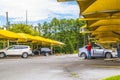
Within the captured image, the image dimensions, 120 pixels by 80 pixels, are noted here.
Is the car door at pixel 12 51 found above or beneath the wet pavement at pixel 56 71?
above

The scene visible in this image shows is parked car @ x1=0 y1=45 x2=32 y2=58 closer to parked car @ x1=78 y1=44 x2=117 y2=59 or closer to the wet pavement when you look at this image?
parked car @ x1=78 y1=44 x2=117 y2=59

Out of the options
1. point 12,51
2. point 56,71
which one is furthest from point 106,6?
point 12,51

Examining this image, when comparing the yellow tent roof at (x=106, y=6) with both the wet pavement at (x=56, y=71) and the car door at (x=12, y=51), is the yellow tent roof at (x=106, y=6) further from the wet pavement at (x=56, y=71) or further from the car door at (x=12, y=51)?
the car door at (x=12, y=51)

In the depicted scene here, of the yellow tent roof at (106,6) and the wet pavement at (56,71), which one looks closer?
the yellow tent roof at (106,6)

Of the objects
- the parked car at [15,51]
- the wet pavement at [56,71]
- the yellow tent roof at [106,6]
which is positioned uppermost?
the yellow tent roof at [106,6]

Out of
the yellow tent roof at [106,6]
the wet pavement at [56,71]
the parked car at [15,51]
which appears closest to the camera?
the yellow tent roof at [106,6]

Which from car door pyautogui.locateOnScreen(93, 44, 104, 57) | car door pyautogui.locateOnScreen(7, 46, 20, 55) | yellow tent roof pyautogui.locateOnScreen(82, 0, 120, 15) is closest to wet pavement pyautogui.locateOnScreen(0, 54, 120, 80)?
yellow tent roof pyautogui.locateOnScreen(82, 0, 120, 15)

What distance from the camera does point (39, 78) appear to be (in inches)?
760

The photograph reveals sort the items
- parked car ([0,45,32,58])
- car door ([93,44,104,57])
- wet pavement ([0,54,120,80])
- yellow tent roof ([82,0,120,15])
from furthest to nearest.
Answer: parked car ([0,45,32,58]), car door ([93,44,104,57]), wet pavement ([0,54,120,80]), yellow tent roof ([82,0,120,15])

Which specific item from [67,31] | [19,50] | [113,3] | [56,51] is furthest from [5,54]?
[67,31]

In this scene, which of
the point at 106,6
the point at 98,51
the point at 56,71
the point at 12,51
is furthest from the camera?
the point at 12,51

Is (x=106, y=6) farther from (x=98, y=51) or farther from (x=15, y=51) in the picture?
(x=15, y=51)

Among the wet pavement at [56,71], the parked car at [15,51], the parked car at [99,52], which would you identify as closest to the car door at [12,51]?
the parked car at [15,51]

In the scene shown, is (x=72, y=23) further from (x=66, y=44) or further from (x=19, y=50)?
(x=19, y=50)
